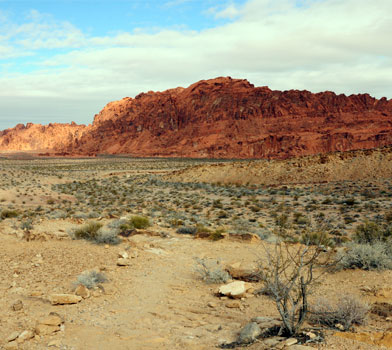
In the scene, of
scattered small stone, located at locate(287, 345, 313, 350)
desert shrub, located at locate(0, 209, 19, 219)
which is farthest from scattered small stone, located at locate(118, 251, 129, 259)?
desert shrub, located at locate(0, 209, 19, 219)

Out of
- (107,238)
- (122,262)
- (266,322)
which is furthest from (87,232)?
(266,322)

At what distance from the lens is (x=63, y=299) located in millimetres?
6016

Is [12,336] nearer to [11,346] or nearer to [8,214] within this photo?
[11,346]

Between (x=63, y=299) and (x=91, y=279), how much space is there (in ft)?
2.59

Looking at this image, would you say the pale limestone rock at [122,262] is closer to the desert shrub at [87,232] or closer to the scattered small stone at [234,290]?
the desert shrub at [87,232]

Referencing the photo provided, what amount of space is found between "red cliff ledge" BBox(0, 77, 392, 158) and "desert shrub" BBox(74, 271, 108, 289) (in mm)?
91787

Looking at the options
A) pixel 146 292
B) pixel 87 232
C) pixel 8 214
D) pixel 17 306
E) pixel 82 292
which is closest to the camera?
pixel 17 306

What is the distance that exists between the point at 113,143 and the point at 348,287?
14464 centimetres

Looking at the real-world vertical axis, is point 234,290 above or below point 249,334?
below

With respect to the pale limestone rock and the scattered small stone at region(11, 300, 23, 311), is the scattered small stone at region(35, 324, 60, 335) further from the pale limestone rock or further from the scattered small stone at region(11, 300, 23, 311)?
the pale limestone rock

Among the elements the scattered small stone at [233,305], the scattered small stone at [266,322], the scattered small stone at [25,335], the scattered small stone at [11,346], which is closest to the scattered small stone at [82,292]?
the scattered small stone at [25,335]

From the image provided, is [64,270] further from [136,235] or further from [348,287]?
[348,287]

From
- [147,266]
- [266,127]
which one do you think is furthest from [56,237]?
[266,127]

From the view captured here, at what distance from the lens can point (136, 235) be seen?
1196cm
